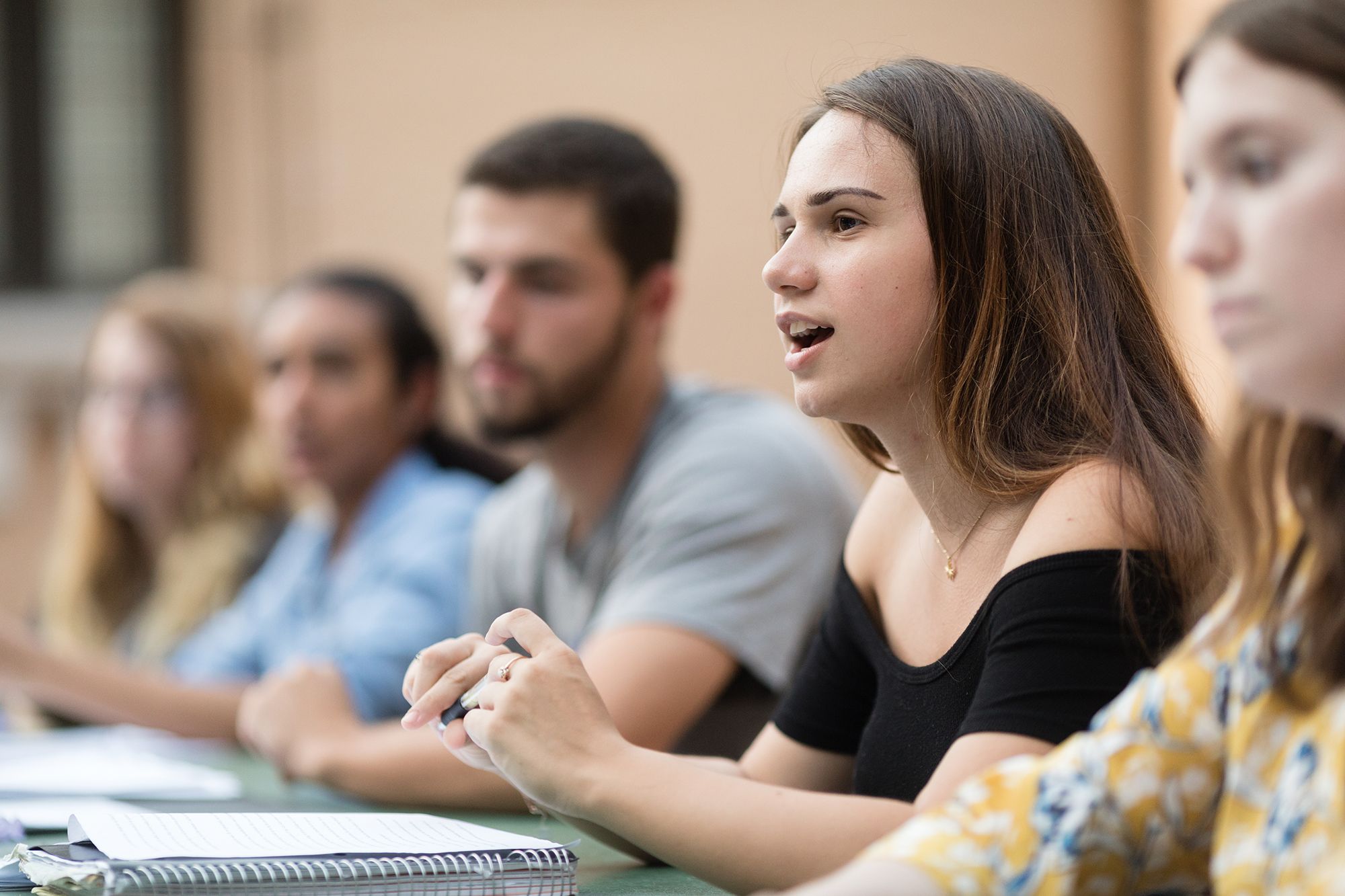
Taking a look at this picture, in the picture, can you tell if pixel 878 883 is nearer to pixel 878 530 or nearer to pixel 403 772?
pixel 878 530

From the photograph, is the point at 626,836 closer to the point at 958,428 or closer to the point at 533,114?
the point at 958,428

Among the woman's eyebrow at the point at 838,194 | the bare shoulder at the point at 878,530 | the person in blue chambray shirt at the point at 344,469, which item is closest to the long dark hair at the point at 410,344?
the person in blue chambray shirt at the point at 344,469

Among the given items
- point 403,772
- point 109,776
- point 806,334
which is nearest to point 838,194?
point 806,334

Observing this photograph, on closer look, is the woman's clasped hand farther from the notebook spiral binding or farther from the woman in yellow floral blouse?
the woman in yellow floral blouse

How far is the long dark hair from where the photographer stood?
2617mm

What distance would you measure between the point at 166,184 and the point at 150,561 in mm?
1778

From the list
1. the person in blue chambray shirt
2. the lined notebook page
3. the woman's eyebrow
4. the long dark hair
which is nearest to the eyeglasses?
the person in blue chambray shirt

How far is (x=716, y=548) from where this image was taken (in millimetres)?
1771

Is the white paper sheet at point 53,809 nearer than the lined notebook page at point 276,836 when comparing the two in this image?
No

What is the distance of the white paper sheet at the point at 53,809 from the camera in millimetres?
1344

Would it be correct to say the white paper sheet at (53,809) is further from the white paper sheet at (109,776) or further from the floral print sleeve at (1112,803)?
the floral print sleeve at (1112,803)

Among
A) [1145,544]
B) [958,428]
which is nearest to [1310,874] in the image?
[1145,544]

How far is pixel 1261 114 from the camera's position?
2.28 feet

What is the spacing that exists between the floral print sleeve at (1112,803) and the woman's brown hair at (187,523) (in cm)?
226
